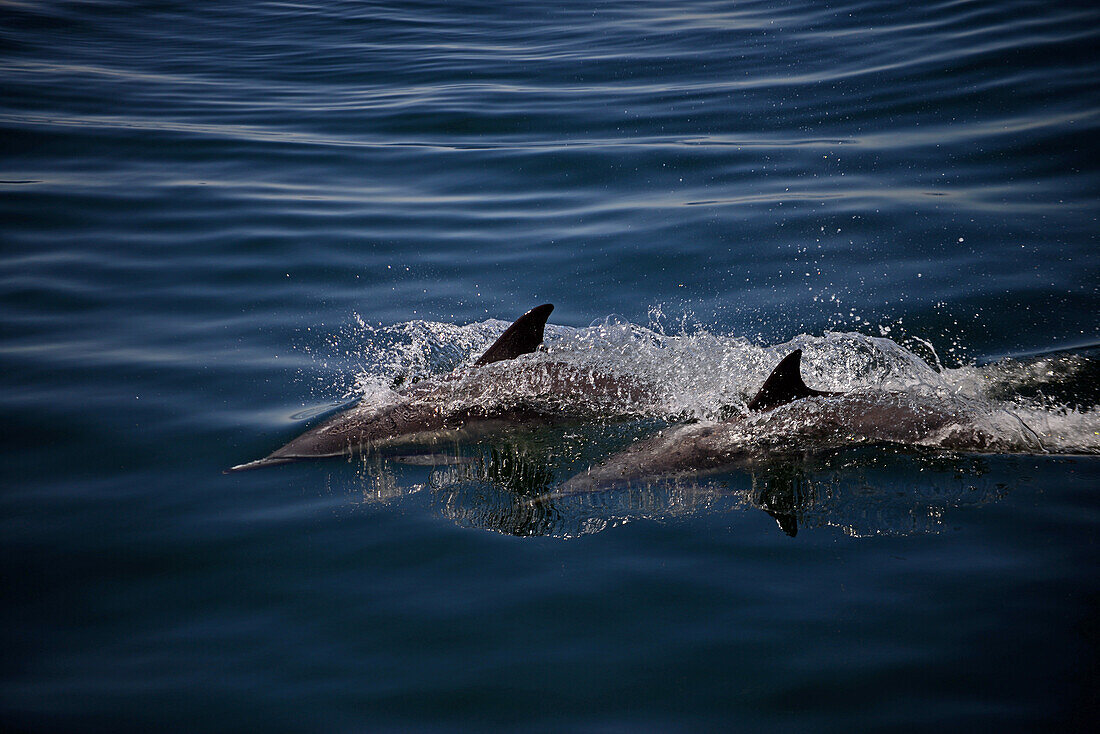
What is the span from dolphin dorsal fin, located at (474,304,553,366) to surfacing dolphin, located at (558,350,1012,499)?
1.02m

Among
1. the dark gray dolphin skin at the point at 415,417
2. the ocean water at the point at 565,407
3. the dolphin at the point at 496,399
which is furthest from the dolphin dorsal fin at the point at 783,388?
the dark gray dolphin skin at the point at 415,417

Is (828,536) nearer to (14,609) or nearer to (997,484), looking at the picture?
(997,484)

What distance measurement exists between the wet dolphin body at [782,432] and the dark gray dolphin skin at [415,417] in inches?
36.0

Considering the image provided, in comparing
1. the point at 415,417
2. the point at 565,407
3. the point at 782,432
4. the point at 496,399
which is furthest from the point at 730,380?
the point at 415,417

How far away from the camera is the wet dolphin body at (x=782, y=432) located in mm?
4949

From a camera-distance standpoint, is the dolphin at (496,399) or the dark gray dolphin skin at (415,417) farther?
the dolphin at (496,399)

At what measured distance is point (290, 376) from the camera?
6.29 m

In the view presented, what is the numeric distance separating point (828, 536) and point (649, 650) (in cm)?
114

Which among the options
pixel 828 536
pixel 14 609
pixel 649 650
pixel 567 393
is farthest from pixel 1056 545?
pixel 14 609

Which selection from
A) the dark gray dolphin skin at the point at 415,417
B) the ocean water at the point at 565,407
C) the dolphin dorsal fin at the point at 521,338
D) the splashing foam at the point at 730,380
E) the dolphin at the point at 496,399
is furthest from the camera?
the dolphin dorsal fin at the point at 521,338

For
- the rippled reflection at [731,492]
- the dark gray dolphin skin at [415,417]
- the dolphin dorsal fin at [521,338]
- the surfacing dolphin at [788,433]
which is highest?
the dolphin dorsal fin at [521,338]

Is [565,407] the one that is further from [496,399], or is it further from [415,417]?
[415,417]

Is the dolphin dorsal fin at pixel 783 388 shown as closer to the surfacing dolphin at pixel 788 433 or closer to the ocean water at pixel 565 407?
the surfacing dolphin at pixel 788 433

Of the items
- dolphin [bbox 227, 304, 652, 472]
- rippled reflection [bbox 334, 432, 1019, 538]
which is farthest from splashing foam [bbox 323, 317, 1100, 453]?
rippled reflection [bbox 334, 432, 1019, 538]
